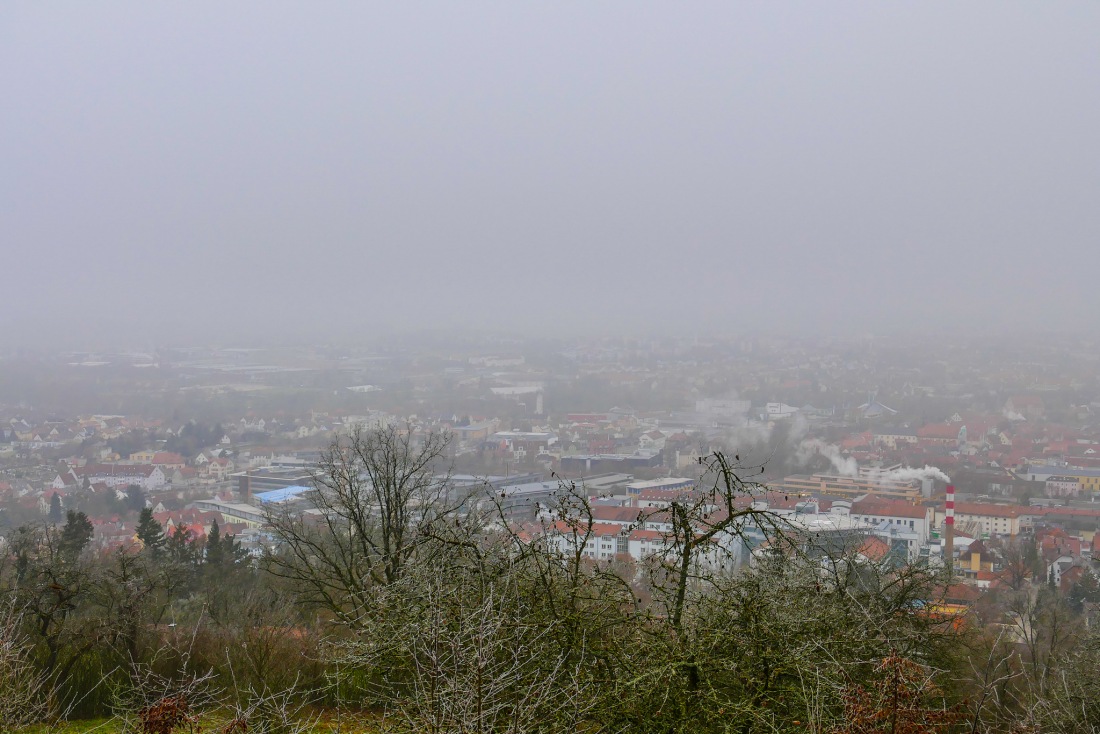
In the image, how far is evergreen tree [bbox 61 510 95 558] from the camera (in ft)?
55.3

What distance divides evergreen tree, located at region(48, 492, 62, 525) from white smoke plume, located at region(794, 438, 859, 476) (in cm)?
2843

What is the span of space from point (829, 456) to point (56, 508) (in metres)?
31.3

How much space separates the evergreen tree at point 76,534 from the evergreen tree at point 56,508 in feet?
27.1

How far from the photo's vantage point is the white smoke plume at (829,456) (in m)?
35.5

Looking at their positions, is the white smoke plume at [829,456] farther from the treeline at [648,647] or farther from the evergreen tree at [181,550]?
the treeline at [648,647]

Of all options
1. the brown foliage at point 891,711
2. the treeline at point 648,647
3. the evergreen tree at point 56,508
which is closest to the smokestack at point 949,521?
the treeline at point 648,647

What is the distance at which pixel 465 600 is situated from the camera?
5.36 metres

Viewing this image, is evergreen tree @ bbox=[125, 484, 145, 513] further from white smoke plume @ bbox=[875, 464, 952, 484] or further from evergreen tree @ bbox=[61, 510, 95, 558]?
white smoke plume @ bbox=[875, 464, 952, 484]

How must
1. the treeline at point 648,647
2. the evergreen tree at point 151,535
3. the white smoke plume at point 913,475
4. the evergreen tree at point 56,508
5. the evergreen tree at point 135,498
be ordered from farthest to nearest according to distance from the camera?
the white smoke plume at point 913,475, the evergreen tree at point 135,498, the evergreen tree at point 56,508, the evergreen tree at point 151,535, the treeline at point 648,647

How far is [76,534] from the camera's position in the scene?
18.4m

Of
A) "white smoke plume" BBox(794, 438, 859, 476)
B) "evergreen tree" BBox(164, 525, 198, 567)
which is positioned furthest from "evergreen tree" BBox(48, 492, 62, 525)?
"white smoke plume" BBox(794, 438, 859, 476)

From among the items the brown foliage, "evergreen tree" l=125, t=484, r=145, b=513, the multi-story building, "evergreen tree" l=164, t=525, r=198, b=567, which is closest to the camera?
the brown foliage

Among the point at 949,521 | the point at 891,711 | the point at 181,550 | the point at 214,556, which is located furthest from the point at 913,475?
the point at 891,711

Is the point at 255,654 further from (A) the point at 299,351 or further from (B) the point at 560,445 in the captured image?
(A) the point at 299,351
